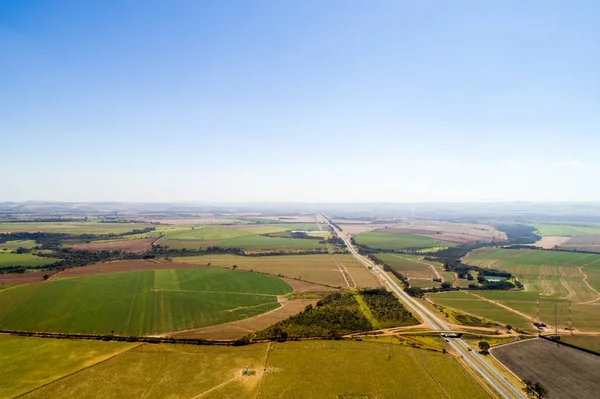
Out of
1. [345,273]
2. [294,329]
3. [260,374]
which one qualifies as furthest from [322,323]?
[345,273]

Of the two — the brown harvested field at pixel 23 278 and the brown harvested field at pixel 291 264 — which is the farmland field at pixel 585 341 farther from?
→ the brown harvested field at pixel 23 278

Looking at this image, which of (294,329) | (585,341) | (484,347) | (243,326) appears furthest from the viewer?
(243,326)

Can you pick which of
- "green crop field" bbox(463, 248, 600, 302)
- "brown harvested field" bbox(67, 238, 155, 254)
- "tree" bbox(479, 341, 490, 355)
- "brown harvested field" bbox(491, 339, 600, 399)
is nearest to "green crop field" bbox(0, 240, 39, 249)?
"brown harvested field" bbox(67, 238, 155, 254)

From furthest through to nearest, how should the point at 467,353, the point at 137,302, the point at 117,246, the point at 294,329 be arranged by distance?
the point at 117,246, the point at 137,302, the point at 294,329, the point at 467,353

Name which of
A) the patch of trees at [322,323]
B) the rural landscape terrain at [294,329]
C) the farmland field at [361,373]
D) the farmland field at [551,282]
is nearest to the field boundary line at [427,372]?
the farmland field at [361,373]

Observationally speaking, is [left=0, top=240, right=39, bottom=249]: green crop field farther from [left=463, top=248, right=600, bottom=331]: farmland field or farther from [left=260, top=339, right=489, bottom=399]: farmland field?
[left=463, top=248, right=600, bottom=331]: farmland field

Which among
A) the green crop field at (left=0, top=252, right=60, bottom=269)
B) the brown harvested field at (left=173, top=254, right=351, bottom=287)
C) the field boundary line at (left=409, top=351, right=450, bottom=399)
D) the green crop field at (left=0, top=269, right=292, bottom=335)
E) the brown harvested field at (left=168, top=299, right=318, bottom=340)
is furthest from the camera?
the green crop field at (left=0, top=252, right=60, bottom=269)

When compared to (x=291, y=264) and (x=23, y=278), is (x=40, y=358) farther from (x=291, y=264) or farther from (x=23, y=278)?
(x=291, y=264)
